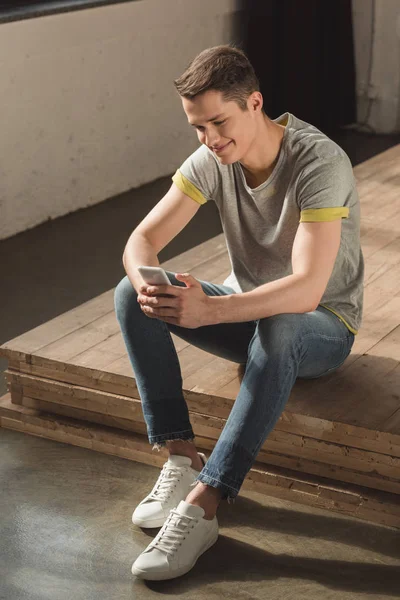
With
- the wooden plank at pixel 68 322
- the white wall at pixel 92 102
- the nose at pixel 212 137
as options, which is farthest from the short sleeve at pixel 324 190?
the white wall at pixel 92 102

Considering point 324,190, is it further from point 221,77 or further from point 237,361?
point 237,361

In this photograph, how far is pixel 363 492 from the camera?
97.6 inches

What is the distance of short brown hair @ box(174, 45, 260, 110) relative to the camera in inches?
87.0

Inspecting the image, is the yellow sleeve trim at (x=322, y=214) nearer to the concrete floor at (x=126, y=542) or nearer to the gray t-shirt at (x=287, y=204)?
the gray t-shirt at (x=287, y=204)

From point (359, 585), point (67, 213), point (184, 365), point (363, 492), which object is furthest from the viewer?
point (67, 213)

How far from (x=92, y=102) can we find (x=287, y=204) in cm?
336

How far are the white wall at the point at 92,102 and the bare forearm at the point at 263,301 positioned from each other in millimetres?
3013

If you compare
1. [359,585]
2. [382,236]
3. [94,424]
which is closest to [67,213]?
[382,236]

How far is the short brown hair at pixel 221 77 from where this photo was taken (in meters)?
2.21

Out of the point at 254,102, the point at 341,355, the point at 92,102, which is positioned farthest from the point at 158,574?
the point at 92,102

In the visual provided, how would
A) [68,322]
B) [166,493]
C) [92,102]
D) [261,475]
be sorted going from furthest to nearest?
[92,102], [68,322], [261,475], [166,493]

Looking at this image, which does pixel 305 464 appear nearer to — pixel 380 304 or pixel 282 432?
pixel 282 432

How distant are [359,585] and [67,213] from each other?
11.9 feet

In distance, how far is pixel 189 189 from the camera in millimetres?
2562
